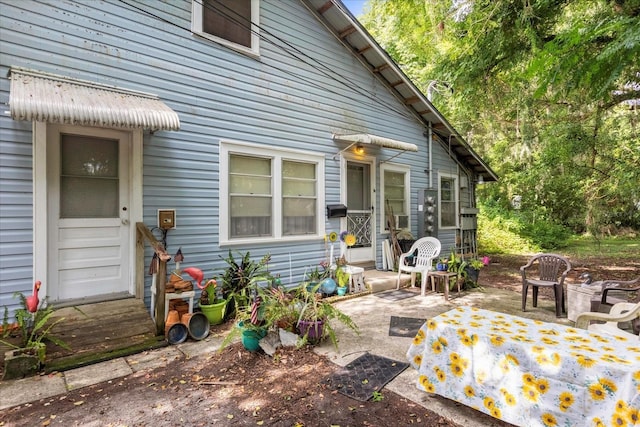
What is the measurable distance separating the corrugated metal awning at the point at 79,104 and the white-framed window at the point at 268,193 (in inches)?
50.5

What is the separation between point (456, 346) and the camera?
2191 mm

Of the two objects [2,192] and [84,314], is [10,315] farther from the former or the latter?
[2,192]

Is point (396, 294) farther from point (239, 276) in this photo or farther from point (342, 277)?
point (239, 276)

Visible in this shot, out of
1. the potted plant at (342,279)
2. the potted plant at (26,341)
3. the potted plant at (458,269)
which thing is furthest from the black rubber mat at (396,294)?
the potted plant at (26,341)

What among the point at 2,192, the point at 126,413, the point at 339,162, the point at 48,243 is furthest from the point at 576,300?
the point at 2,192

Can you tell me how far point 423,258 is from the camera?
6.00 metres

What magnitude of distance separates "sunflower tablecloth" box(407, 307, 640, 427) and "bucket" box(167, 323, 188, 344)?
7.99 feet

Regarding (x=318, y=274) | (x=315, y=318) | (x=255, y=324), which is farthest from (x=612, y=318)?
(x=318, y=274)

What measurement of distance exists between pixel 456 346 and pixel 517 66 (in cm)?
610

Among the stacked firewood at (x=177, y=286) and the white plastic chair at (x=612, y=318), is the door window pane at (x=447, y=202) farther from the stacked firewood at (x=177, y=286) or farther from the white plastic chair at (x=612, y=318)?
the stacked firewood at (x=177, y=286)

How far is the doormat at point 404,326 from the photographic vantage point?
3802 millimetres

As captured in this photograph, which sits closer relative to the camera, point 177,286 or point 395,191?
point 177,286

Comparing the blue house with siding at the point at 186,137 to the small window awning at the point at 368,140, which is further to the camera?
the small window awning at the point at 368,140

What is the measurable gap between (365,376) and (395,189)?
17.1 feet
